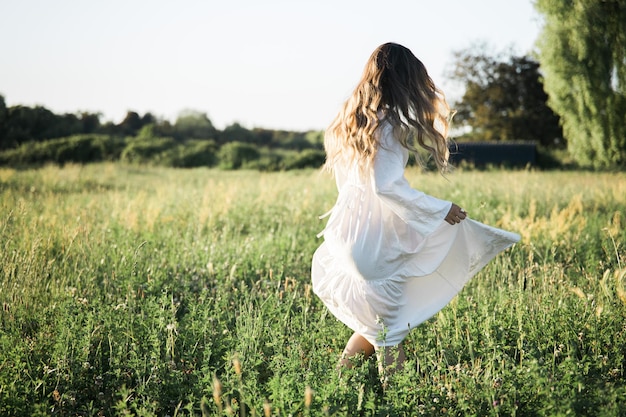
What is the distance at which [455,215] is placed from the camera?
3016mm

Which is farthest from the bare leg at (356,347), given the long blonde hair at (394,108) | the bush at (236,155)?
the bush at (236,155)

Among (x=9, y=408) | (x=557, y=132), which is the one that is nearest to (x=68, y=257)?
(x=9, y=408)

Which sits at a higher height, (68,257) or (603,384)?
(68,257)

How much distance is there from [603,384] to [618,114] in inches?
612

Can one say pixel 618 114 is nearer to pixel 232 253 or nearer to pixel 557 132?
pixel 232 253

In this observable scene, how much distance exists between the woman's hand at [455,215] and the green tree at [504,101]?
102 ft

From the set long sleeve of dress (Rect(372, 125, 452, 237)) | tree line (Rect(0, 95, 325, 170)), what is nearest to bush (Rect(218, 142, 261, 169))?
tree line (Rect(0, 95, 325, 170))

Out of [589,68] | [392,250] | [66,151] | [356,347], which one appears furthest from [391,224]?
[66,151]

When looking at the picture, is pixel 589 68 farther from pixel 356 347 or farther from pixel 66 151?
pixel 66 151

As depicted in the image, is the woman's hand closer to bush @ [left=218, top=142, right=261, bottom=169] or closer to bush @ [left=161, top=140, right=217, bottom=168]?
bush @ [left=218, top=142, right=261, bottom=169]

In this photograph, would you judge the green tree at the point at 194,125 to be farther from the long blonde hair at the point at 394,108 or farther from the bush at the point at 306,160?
the long blonde hair at the point at 394,108

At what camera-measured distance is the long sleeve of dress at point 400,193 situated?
2887 mm

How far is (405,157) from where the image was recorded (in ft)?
10.0

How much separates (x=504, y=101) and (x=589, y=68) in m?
19.1
